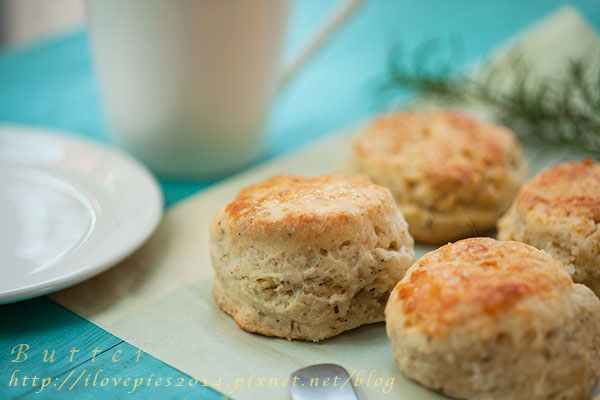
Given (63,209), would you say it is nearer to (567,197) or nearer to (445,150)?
(445,150)

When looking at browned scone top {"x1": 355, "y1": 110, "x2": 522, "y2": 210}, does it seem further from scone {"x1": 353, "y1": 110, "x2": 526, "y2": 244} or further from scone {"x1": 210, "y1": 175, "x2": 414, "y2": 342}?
scone {"x1": 210, "y1": 175, "x2": 414, "y2": 342}

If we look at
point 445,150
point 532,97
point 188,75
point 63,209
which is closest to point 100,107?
point 188,75

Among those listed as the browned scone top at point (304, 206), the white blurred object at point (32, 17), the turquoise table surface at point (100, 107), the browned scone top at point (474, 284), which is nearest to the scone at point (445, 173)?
the browned scone top at point (304, 206)

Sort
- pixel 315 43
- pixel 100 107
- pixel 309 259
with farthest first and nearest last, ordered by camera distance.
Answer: pixel 100 107 < pixel 315 43 < pixel 309 259

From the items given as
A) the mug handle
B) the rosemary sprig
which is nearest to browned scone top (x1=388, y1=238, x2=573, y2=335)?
the rosemary sprig

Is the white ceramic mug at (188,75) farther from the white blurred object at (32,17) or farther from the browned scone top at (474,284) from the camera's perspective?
the white blurred object at (32,17)

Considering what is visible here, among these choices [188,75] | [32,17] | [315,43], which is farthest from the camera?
[32,17]
